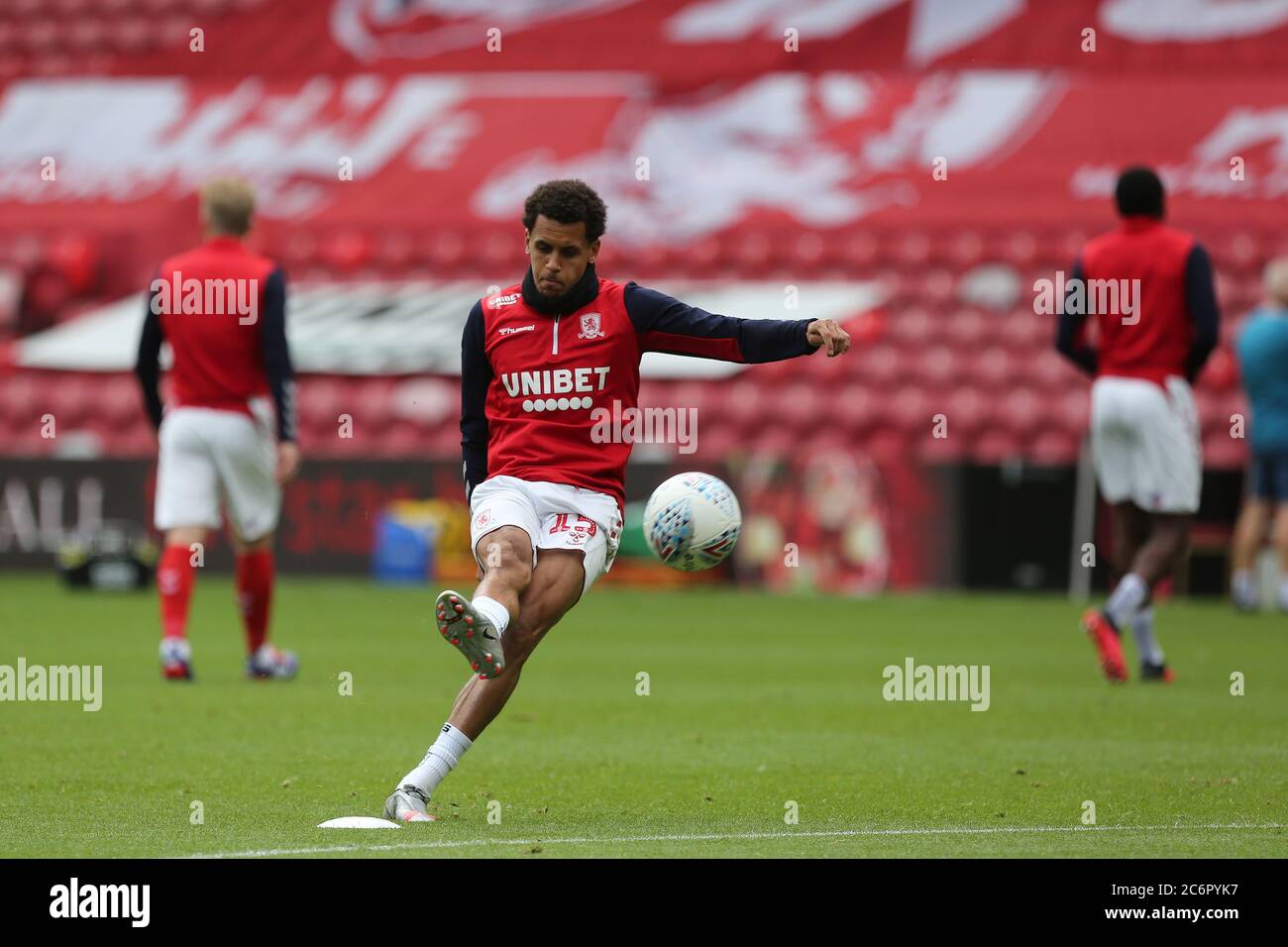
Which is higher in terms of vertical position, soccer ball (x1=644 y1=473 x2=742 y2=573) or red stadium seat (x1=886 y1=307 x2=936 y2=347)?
red stadium seat (x1=886 y1=307 x2=936 y2=347)

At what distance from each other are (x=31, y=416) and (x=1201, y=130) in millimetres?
12728

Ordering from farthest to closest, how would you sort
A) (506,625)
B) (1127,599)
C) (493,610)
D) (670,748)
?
(1127,599) < (670,748) < (506,625) < (493,610)

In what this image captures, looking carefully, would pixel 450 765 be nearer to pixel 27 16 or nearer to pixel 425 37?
pixel 425 37

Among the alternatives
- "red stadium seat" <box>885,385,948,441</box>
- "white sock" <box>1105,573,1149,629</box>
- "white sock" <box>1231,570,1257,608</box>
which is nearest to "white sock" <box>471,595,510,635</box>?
"white sock" <box>1105,573,1149,629</box>

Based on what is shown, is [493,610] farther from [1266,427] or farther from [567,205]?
[1266,427]

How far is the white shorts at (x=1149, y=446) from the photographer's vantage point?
11039 mm

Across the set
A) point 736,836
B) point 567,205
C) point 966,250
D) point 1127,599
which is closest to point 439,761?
point 736,836

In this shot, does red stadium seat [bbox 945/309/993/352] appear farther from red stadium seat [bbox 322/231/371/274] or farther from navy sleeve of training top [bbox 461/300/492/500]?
navy sleeve of training top [bbox 461/300/492/500]

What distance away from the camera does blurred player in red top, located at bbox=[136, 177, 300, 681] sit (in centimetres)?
1077

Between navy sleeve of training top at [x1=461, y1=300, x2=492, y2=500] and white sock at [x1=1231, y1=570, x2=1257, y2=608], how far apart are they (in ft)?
36.1

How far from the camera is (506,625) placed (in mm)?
6395

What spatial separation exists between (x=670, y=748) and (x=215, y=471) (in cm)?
340

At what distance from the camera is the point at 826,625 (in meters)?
15.6
